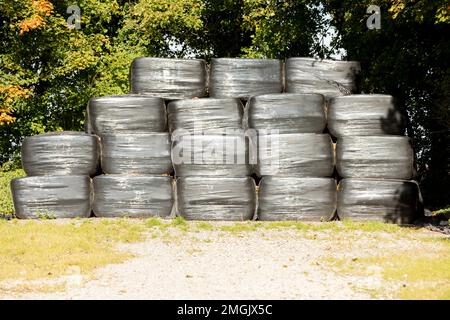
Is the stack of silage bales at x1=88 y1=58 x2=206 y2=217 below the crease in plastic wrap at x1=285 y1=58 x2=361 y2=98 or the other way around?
below

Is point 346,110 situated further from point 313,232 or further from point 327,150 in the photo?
point 313,232

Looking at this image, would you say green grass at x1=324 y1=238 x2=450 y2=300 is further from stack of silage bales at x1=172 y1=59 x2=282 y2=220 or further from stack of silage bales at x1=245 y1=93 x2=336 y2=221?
stack of silage bales at x1=172 y1=59 x2=282 y2=220

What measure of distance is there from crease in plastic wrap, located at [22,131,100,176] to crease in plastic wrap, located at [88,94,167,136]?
1.80ft

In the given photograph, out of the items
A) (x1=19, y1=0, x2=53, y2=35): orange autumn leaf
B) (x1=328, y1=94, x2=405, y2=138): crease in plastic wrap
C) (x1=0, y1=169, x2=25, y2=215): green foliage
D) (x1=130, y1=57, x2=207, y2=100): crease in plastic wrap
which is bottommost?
(x1=0, y1=169, x2=25, y2=215): green foliage

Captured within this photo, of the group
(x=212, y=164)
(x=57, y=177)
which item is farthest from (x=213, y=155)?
(x=57, y=177)

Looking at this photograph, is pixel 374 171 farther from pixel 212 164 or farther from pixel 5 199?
pixel 5 199

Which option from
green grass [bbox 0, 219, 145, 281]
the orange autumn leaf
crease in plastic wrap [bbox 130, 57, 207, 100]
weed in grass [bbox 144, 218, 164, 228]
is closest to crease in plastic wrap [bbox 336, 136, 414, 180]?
crease in plastic wrap [bbox 130, 57, 207, 100]

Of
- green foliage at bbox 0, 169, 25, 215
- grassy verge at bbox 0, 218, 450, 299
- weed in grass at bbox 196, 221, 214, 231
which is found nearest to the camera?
grassy verge at bbox 0, 218, 450, 299

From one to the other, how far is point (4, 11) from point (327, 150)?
39.1 feet

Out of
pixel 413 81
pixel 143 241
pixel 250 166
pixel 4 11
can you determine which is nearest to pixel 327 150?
pixel 250 166

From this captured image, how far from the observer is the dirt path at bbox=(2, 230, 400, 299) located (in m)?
7.64

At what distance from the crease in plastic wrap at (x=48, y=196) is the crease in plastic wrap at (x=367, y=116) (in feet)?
19.6

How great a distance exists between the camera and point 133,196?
1433 cm

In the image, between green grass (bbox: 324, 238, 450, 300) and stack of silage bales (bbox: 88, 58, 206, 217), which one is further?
stack of silage bales (bbox: 88, 58, 206, 217)
